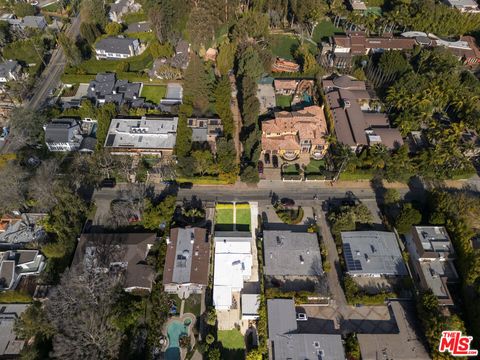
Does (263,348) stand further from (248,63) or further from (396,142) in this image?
(248,63)

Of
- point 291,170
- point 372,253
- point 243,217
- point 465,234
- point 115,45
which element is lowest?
point 372,253

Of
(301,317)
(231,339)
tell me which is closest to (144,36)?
(231,339)

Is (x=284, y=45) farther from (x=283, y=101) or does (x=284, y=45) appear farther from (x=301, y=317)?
(x=301, y=317)

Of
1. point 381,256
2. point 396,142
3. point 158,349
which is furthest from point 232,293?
point 396,142

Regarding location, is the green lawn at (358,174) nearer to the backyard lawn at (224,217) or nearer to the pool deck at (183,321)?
the backyard lawn at (224,217)

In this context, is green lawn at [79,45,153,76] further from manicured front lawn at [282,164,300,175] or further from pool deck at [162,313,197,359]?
pool deck at [162,313,197,359]

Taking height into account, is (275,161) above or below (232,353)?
above

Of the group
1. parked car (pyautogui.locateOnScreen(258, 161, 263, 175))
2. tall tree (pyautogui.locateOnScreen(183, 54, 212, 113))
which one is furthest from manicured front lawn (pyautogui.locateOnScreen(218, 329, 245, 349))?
tall tree (pyautogui.locateOnScreen(183, 54, 212, 113))
